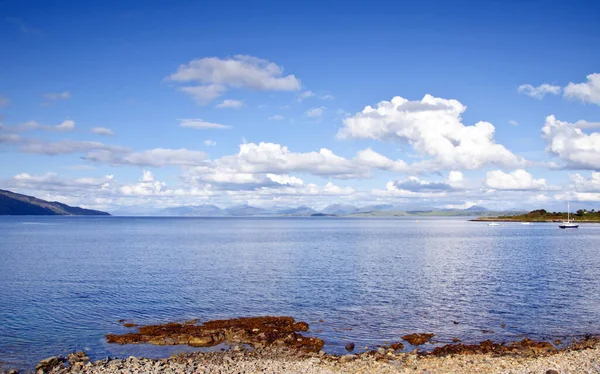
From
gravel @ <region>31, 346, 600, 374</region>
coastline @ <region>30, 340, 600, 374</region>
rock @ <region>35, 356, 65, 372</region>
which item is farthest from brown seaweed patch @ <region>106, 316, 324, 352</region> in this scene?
rock @ <region>35, 356, 65, 372</region>

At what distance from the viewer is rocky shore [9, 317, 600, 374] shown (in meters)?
26.2

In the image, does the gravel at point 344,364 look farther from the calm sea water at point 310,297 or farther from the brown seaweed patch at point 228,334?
the calm sea water at point 310,297

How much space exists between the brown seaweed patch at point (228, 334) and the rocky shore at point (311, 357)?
69 millimetres

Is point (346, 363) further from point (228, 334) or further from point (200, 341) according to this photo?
point (200, 341)

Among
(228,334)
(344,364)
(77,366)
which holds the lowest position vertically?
(77,366)

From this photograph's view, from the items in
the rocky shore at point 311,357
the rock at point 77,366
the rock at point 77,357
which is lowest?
the rock at point 77,357

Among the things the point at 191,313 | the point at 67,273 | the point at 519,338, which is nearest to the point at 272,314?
the point at 191,313

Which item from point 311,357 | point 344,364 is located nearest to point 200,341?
point 311,357

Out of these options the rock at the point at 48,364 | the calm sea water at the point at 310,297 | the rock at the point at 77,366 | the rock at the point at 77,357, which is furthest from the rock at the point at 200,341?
the rock at the point at 48,364

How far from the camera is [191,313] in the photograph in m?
41.4

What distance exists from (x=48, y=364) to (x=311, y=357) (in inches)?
607

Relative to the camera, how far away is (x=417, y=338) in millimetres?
32938

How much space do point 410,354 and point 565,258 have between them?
228 feet

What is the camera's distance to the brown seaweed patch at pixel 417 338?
106 ft
